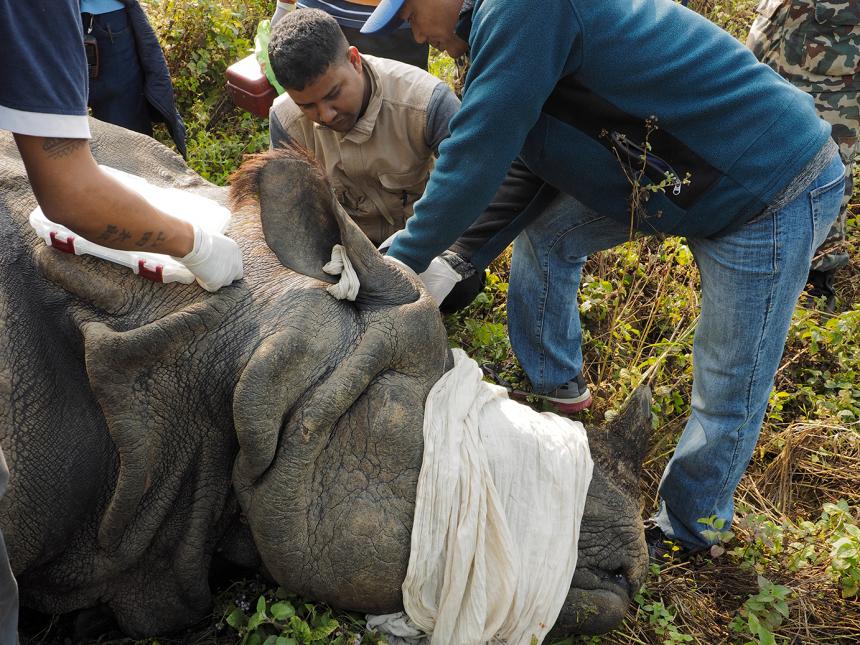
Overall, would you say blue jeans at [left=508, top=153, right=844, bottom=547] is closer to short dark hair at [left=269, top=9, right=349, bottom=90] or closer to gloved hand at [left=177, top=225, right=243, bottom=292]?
short dark hair at [left=269, top=9, right=349, bottom=90]

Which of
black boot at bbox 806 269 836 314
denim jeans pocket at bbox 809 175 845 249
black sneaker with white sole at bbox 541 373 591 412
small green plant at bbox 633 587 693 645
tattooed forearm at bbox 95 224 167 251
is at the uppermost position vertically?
denim jeans pocket at bbox 809 175 845 249

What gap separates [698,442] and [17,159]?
109 inches

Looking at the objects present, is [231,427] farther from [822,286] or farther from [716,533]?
[822,286]

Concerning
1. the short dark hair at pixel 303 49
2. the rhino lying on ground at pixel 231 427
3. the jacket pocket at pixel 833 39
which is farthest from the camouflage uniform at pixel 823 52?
the rhino lying on ground at pixel 231 427

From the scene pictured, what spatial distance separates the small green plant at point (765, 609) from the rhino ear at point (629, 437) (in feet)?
2.28

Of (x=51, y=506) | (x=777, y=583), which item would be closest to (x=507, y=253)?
(x=777, y=583)

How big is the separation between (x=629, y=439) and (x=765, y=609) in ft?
2.86

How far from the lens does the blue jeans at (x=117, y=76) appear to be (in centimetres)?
525

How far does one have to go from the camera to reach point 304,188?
9.71 ft

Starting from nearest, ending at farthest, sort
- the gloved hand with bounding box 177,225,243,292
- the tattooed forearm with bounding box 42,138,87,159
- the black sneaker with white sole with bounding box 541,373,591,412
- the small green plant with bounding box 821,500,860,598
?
the tattooed forearm with bounding box 42,138,87,159, the gloved hand with bounding box 177,225,243,292, the small green plant with bounding box 821,500,860,598, the black sneaker with white sole with bounding box 541,373,591,412

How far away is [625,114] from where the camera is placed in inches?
125

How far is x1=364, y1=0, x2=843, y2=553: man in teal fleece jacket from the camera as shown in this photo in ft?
10.00

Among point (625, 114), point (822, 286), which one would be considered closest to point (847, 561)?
A: point (625, 114)

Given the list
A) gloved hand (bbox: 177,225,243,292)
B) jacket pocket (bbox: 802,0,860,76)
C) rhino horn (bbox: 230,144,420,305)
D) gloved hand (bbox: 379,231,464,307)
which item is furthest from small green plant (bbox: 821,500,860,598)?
jacket pocket (bbox: 802,0,860,76)
